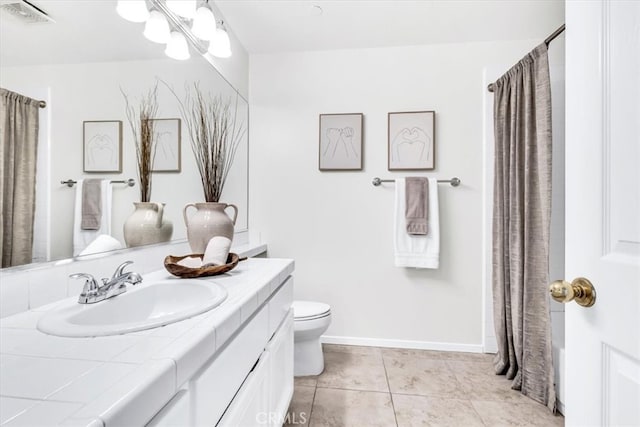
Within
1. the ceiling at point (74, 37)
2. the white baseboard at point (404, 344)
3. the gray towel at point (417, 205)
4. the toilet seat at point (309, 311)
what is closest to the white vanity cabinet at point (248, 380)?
the toilet seat at point (309, 311)

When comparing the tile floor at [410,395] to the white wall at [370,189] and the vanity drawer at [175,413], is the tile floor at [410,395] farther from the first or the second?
the vanity drawer at [175,413]

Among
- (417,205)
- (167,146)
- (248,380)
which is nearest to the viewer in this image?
(248,380)

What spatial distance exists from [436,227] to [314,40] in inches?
64.0

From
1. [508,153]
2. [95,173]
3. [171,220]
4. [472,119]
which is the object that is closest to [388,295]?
[508,153]

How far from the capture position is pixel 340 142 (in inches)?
95.8

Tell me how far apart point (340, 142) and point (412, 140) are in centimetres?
53

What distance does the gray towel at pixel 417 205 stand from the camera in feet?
7.45

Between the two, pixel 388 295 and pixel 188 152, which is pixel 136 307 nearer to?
pixel 188 152

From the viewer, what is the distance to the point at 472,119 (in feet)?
7.63

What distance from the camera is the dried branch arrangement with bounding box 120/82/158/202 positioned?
1.27 m

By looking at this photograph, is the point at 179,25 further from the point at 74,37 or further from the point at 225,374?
the point at 225,374

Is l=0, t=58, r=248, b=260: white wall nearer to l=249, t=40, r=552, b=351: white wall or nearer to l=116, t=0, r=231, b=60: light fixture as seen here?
l=116, t=0, r=231, b=60: light fixture

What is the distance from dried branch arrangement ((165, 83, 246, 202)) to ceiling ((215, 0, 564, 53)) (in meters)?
0.58

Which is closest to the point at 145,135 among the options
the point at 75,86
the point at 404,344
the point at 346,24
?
the point at 75,86
